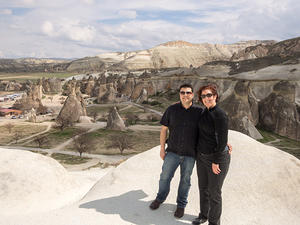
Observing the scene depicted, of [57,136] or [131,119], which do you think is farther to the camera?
[131,119]

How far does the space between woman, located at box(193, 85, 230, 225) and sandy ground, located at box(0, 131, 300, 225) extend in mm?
943

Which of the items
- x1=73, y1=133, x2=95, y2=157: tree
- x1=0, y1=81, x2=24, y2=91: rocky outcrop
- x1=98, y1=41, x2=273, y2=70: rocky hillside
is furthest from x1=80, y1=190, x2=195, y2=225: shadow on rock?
x1=98, y1=41, x2=273, y2=70: rocky hillside

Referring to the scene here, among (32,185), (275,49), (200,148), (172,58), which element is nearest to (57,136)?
(32,185)

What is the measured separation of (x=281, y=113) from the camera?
32.3m

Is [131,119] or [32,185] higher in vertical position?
[32,185]

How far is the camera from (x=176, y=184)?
6793 mm

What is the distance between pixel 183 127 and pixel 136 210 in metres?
2.20

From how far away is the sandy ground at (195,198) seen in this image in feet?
17.6

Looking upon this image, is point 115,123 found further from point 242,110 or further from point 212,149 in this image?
point 212,149

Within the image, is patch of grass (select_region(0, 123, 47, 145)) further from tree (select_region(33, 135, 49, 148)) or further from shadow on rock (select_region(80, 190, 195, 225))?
shadow on rock (select_region(80, 190, 195, 225))

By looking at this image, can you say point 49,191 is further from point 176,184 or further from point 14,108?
point 14,108

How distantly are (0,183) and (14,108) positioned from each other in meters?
53.5

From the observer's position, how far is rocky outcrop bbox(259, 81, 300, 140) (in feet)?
104

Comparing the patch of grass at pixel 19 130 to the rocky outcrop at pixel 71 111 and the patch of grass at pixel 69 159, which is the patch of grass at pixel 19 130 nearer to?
the rocky outcrop at pixel 71 111
